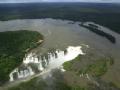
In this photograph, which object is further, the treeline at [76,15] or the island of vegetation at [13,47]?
the treeline at [76,15]

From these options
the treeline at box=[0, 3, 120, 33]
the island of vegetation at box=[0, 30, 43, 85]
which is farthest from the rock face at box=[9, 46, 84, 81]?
the treeline at box=[0, 3, 120, 33]

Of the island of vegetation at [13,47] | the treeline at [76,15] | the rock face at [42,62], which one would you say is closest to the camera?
the rock face at [42,62]

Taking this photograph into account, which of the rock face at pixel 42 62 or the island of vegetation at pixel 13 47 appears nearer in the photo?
the rock face at pixel 42 62

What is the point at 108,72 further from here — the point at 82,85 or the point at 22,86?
the point at 22,86

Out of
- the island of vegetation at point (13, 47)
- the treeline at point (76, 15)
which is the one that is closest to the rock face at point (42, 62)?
the island of vegetation at point (13, 47)

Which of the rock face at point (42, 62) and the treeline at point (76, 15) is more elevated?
the rock face at point (42, 62)

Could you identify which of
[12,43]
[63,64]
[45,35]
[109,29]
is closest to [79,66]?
[63,64]

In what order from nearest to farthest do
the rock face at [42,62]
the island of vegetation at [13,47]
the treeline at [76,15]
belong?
the rock face at [42,62], the island of vegetation at [13,47], the treeline at [76,15]

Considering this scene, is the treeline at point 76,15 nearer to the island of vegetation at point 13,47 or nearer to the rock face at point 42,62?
the rock face at point 42,62
